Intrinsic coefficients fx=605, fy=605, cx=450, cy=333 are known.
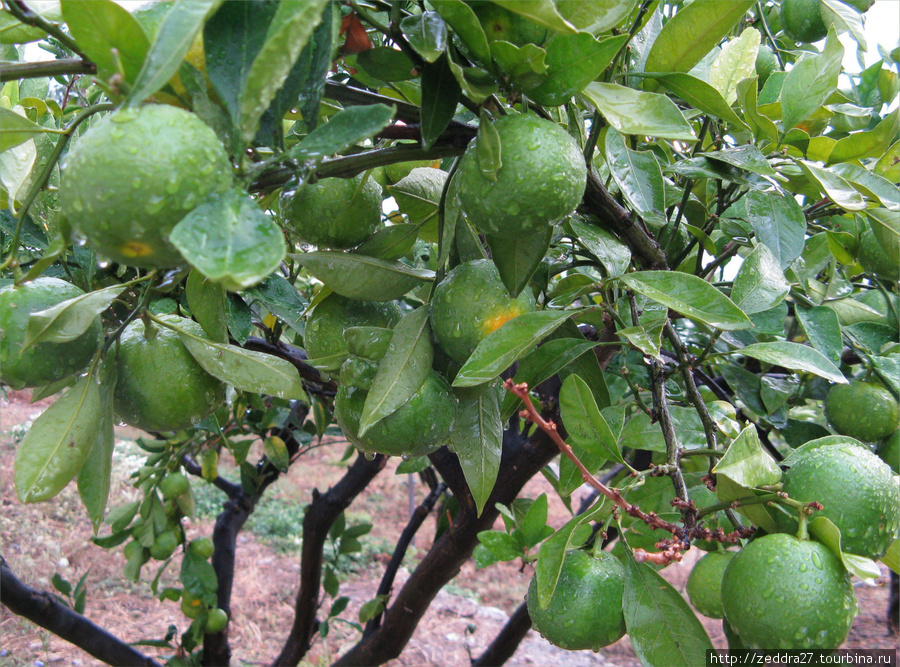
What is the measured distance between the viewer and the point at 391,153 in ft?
1.65

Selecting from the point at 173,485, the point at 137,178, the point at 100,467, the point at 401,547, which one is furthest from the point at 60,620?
the point at 137,178

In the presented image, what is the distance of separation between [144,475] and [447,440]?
130 cm

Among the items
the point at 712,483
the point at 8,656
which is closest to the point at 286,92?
the point at 712,483

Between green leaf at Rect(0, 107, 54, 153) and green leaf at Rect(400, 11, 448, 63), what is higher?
green leaf at Rect(400, 11, 448, 63)

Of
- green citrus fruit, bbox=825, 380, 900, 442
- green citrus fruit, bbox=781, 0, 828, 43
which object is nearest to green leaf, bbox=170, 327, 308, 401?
green citrus fruit, bbox=825, 380, 900, 442

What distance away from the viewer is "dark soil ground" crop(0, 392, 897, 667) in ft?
9.97

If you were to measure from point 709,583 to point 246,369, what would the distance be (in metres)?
0.73

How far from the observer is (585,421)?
0.61m

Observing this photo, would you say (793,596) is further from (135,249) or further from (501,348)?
(135,249)

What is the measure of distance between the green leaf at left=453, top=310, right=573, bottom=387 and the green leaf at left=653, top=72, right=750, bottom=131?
268mm

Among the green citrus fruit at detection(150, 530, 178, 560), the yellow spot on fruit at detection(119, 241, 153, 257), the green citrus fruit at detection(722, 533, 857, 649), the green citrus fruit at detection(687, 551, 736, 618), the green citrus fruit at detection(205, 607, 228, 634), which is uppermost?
the yellow spot on fruit at detection(119, 241, 153, 257)

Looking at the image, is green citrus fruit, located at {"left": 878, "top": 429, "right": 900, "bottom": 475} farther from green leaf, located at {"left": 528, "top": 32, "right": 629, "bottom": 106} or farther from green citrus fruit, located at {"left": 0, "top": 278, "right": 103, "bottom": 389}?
green citrus fruit, located at {"left": 0, "top": 278, "right": 103, "bottom": 389}

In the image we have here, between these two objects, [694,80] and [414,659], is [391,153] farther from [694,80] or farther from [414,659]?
[414,659]

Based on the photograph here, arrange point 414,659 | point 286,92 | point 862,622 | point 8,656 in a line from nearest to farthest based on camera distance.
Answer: point 286,92
point 8,656
point 414,659
point 862,622
